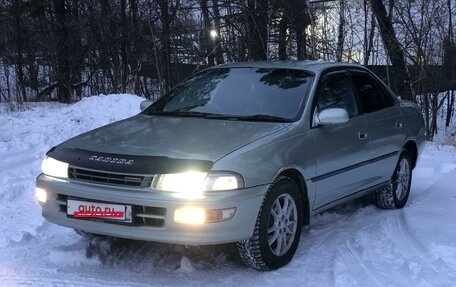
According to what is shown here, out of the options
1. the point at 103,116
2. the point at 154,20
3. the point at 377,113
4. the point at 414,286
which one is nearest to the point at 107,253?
the point at 414,286

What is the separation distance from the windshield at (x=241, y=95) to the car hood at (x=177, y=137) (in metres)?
0.21

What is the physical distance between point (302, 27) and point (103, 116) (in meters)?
7.04

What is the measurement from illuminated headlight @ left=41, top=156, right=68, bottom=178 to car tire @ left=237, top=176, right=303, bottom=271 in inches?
53.4

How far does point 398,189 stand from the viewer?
6.16 metres

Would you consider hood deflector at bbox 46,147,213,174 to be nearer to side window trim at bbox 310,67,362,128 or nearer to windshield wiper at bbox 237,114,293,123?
windshield wiper at bbox 237,114,293,123

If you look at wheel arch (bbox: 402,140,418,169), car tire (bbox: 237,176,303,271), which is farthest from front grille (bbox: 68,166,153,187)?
wheel arch (bbox: 402,140,418,169)

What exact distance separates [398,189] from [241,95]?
2256 mm

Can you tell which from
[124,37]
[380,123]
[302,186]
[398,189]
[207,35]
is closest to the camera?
[302,186]

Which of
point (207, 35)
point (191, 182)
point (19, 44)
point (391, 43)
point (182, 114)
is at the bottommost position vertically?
point (191, 182)

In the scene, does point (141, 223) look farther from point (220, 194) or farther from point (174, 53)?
point (174, 53)

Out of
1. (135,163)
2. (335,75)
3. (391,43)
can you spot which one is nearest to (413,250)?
(335,75)

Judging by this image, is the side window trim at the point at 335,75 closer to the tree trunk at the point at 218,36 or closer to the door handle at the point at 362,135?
the door handle at the point at 362,135

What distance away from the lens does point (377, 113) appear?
5750 mm

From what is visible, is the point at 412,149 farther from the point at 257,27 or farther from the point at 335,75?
the point at 257,27
